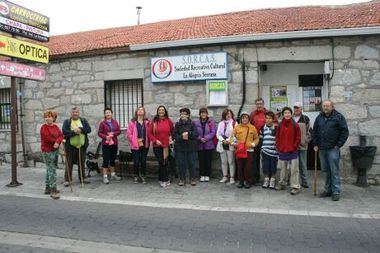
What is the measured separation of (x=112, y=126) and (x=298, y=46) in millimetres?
4477

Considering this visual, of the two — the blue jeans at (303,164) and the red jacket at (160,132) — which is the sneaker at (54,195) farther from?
the blue jeans at (303,164)

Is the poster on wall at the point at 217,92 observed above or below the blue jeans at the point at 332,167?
above

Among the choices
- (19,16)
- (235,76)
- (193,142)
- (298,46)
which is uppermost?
(19,16)

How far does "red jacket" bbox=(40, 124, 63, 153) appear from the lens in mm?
7395

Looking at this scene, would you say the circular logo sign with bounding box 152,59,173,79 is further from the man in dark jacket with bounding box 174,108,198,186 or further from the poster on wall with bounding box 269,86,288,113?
the poster on wall with bounding box 269,86,288,113

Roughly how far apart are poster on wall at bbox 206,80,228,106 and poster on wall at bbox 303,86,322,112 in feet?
6.26

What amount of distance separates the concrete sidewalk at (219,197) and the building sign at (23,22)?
3352mm

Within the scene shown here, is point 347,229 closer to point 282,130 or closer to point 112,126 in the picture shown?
point 282,130

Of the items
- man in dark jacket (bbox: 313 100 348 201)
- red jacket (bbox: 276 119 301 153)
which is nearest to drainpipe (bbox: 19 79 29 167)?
red jacket (bbox: 276 119 301 153)

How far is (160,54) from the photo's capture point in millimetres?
9203

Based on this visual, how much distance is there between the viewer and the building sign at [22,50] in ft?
24.7

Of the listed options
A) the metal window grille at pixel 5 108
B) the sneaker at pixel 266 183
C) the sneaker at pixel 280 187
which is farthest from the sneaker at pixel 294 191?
the metal window grille at pixel 5 108

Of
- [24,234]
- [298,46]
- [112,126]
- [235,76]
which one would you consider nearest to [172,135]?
[112,126]

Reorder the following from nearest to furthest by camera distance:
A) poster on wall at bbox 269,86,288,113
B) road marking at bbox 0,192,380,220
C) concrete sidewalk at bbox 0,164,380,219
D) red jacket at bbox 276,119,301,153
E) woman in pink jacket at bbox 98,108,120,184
→ 1. road marking at bbox 0,192,380,220
2. concrete sidewalk at bbox 0,164,380,219
3. red jacket at bbox 276,119,301,153
4. woman in pink jacket at bbox 98,108,120,184
5. poster on wall at bbox 269,86,288,113
